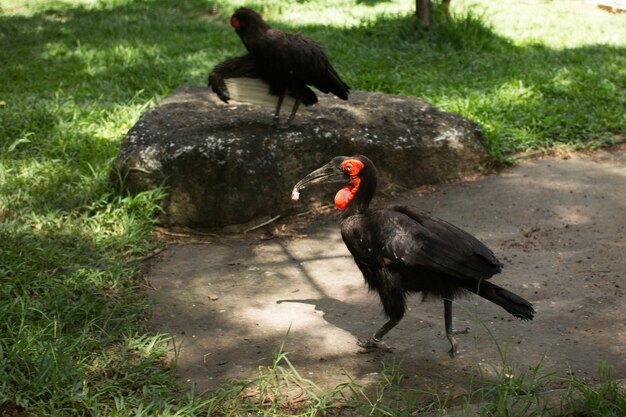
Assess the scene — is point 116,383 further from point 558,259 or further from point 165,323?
point 558,259

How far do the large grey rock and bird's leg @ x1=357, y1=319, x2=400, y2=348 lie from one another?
Result: 1.98 meters

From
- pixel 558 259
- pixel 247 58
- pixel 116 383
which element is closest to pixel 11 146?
pixel 247 58

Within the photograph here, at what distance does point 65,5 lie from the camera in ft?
40.7

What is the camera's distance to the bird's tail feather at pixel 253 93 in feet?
19.5

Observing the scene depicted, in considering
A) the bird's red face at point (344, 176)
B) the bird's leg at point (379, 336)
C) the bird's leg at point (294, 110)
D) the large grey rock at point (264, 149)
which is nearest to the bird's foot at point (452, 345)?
the bird's leg at point (379, 336)

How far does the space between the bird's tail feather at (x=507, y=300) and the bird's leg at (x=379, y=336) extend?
46 centimetres

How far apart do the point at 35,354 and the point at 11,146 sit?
313 cm

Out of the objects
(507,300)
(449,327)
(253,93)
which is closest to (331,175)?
(449,327)

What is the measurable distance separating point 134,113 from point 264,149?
208 centimetres

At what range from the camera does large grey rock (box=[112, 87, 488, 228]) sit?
5.60 m

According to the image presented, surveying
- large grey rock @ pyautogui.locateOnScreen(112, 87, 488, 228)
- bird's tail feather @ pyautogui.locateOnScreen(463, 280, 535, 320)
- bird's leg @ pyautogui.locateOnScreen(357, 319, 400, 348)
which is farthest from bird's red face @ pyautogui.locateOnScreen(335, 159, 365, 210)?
large grey rock @ pyautogui.locateOnScreen(112, 87, 488, 228)

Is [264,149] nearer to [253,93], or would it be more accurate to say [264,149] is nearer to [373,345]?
[253,93]

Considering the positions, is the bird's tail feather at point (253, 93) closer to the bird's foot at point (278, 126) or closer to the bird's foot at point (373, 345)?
the bird's foot at point (278, 126)

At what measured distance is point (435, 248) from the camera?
3.67 m
